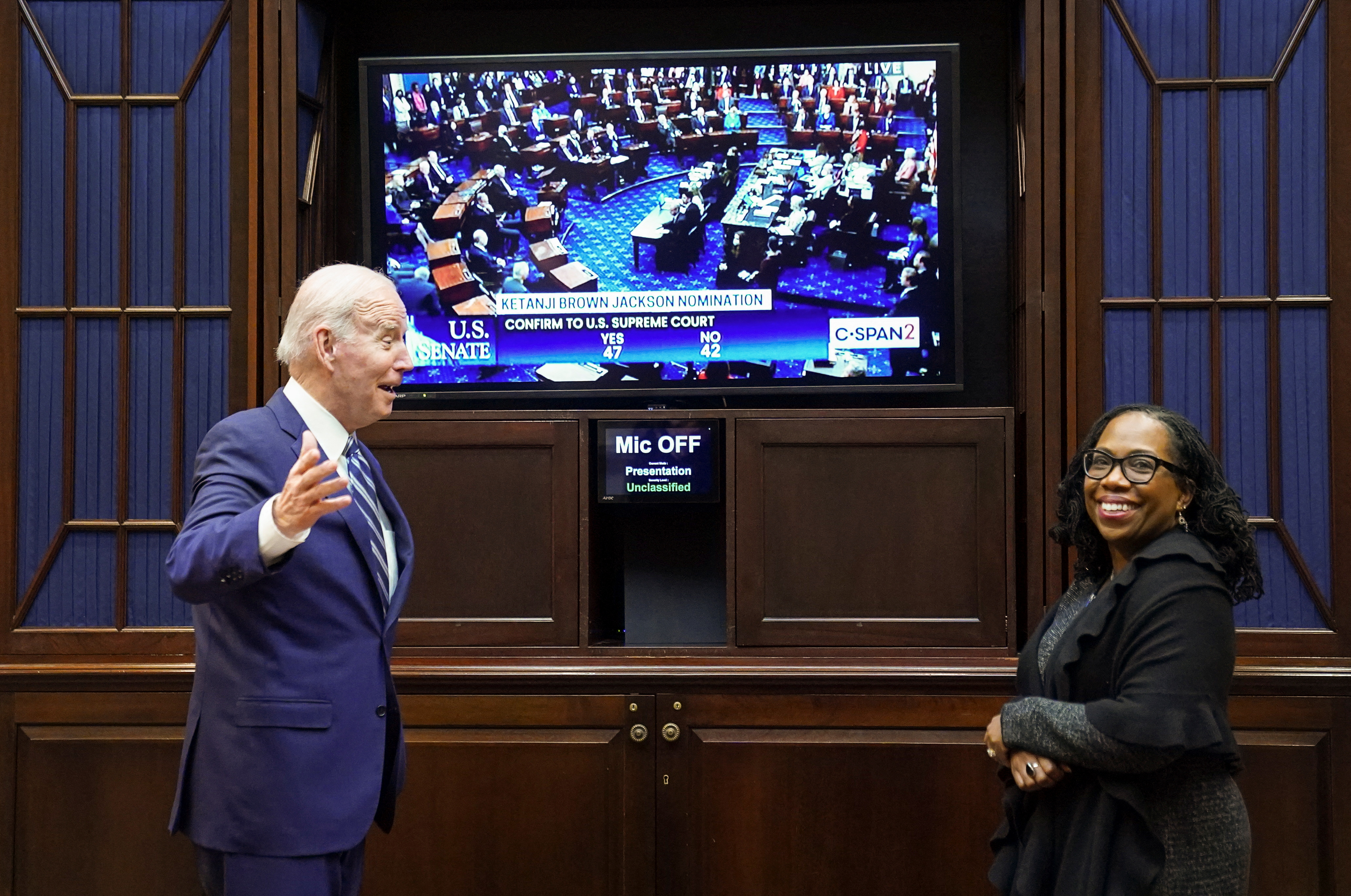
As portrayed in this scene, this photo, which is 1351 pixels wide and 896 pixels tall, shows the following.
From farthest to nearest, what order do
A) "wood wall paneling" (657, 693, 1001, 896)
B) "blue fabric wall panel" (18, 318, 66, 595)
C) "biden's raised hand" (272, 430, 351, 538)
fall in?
"blue fabric wall panel" (18, 318, 66, 595), "wood wall paneling" (657, 693, 1001, 896), "biden's raised hand" (272, 430, 351, 538)

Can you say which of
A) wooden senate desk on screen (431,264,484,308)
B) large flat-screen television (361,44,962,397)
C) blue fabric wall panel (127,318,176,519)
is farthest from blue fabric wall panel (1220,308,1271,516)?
blue fabric wall panel (127,318,176,519)

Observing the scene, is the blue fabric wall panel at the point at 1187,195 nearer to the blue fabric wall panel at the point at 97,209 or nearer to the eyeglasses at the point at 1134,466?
the eyeglasses at the point at 1134,466

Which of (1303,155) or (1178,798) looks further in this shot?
(1303,155)

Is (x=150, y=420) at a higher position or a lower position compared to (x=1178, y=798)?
→ higher

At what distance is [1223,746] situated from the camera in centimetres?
161

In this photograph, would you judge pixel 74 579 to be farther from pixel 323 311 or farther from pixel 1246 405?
pixel 1246 405

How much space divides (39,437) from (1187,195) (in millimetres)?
2920

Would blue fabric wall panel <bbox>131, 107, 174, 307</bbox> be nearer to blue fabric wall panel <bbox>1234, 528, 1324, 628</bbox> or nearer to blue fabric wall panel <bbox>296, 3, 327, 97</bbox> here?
blue fabric wall panel <bbox>296, 3, 327, 97</bbox>

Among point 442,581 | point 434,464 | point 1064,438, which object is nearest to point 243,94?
point 434,464

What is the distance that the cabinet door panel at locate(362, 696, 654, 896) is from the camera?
279cm

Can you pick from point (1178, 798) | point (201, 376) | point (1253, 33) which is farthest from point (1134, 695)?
point (201, 376)

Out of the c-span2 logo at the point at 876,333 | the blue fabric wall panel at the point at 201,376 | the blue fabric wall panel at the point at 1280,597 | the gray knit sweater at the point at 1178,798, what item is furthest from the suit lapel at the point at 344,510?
the blue fabric wall panel at the point at 1280,597

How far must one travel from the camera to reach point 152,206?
114 inches

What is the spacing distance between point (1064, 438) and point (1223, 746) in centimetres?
131
